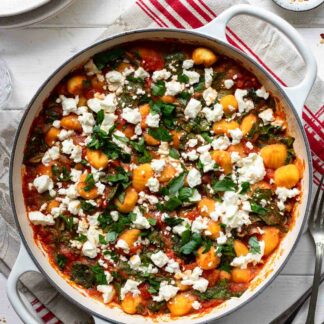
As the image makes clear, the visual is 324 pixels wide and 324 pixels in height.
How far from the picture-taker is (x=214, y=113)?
111 inches

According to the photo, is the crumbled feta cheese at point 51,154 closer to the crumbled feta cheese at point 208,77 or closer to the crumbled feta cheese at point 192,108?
the crumbled feta cheese at point 192,108

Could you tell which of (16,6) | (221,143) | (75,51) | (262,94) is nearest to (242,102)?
(262,94)

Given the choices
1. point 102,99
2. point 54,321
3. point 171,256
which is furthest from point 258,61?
point 54,321

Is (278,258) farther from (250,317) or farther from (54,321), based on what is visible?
(54,321)

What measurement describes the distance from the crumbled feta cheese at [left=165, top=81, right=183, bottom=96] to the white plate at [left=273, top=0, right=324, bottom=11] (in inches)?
23.0

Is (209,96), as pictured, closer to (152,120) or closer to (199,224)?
(152,120)

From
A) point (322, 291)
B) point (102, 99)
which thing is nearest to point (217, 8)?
point (102, 99)

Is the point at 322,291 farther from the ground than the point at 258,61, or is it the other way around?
the point at 258,61

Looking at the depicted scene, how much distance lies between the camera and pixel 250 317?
3.00 metres

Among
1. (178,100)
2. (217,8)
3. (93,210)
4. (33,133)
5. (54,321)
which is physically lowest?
(54,321)

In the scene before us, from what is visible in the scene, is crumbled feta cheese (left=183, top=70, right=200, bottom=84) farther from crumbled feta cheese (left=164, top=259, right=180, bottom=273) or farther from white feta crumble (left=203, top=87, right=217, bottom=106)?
crumbled feta cheese (left=164, top=259, right=180, bottom=273)

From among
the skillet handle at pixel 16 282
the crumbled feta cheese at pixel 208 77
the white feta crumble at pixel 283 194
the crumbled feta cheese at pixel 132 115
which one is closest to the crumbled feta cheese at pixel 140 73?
the crumbled feta cheese at pixel 132 115

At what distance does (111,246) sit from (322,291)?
0.98 m

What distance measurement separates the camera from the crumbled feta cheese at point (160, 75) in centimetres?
285
